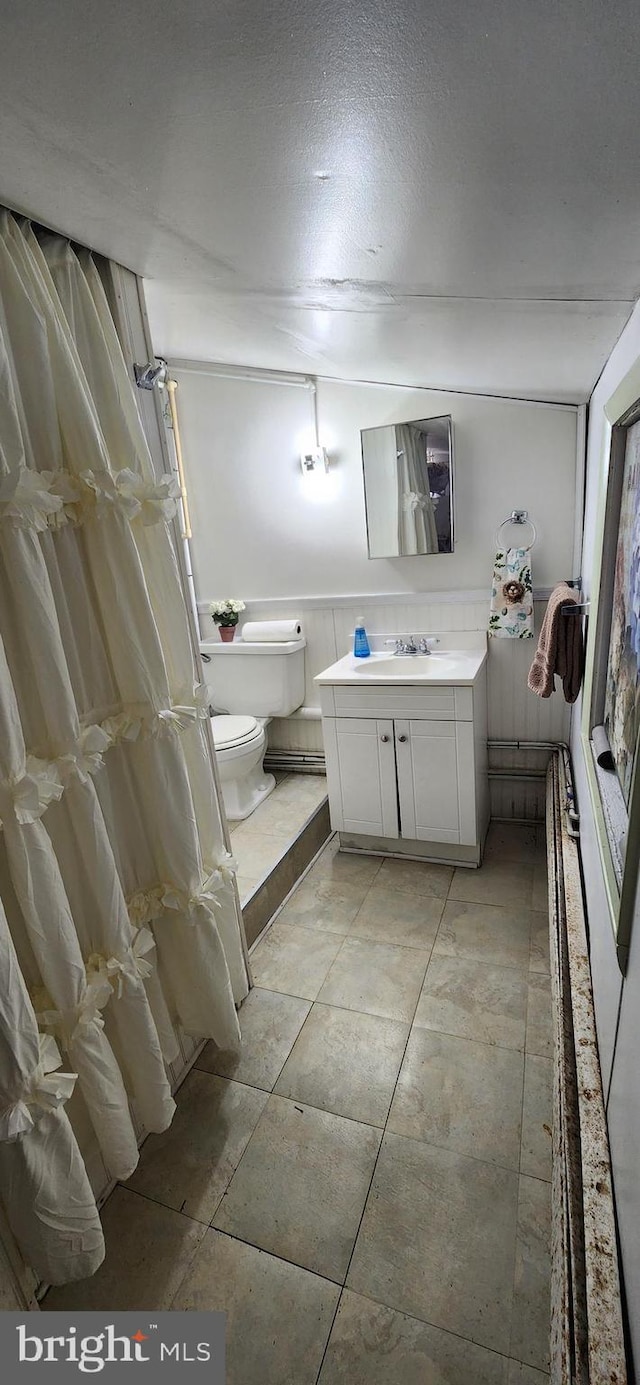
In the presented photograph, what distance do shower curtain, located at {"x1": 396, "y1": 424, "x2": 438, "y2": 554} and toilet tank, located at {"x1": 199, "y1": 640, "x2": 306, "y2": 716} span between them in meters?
0.74

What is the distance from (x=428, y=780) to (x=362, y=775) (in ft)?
0.90

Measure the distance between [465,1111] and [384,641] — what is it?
1.80 meters

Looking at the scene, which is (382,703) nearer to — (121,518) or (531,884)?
(531,884)

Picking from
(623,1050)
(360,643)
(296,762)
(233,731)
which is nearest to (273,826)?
(233,731)

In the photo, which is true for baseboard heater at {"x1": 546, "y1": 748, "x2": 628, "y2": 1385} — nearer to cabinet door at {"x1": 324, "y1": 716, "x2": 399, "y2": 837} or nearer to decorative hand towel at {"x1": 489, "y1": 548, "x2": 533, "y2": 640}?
cabinet door at {"x1": 324, "y1": 716, "x2": 399, "y2": 837}

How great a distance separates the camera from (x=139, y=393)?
4.31 feet

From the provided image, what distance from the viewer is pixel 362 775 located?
2293 millimetres

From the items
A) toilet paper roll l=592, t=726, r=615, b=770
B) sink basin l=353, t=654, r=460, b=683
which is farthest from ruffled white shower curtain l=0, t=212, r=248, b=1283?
sink basin l=353, t=654, r=460, b=683

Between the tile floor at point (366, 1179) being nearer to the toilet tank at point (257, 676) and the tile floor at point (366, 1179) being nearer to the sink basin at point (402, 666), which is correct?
the sink basin at point (402, 666)

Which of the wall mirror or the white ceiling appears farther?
the wall mirror

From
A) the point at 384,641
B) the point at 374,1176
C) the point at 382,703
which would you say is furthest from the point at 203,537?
the point at 374,1176

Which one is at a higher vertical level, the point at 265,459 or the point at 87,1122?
the point at 265,459

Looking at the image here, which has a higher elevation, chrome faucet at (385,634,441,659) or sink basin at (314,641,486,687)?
chrome faucet at (385,634,441,659)

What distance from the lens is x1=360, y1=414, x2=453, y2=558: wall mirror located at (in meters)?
2.31
